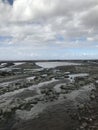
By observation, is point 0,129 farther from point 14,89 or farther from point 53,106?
point 14,89

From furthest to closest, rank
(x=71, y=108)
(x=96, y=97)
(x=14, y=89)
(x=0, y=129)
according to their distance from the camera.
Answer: (x=14, y=89) → (x=96, y=97) → (x=71, y=108) → (x=0, y=129)

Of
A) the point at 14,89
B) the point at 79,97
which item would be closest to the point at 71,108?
the point at 79,97

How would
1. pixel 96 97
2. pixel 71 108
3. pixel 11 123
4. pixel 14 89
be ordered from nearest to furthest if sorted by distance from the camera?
pixel 11 123 < pixel 71 108 < pixel 96 97 < pixel 14 89

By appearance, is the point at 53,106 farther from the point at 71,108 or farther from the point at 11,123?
the point at 11,123

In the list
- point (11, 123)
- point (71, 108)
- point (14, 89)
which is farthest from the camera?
point (14, 89)

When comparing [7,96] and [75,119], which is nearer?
[75,119]

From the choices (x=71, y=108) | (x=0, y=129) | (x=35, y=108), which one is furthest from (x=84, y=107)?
(x=0, y=129)

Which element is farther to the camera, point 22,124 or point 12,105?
point 12,105

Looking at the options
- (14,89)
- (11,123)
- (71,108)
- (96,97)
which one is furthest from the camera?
(14,89)
